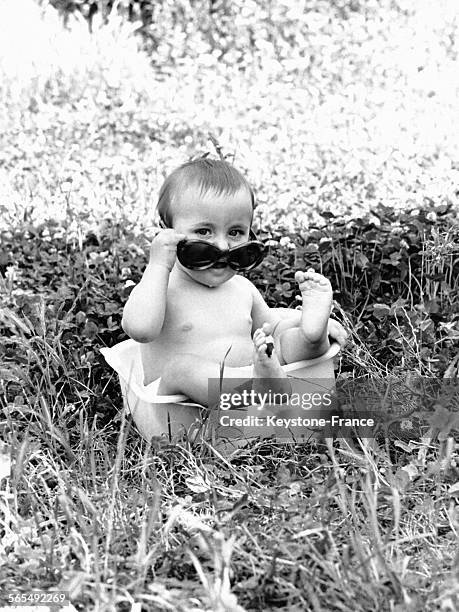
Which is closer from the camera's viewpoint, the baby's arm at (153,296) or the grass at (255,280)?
the grass at (255,280)

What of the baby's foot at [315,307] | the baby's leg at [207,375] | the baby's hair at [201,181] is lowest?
the baby's leg at [207,375]

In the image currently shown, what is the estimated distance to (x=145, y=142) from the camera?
19.6 ft

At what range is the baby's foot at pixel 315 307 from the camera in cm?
272

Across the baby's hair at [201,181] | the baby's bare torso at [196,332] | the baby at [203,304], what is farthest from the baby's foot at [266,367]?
the baby's hair at [201,181]

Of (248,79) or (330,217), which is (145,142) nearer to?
(248,79)

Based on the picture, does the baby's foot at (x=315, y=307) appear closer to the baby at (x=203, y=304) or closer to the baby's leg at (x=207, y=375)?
the baby at (x=203, y=304)

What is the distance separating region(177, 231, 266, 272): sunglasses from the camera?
272 cm

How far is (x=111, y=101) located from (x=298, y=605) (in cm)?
537

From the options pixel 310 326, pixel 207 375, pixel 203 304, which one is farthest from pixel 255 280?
pixel 207 375

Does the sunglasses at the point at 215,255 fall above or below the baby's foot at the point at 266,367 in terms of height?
above

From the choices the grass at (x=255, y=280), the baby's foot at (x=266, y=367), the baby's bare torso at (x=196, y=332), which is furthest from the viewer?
the baby's bare torso at (x=196, y=332)

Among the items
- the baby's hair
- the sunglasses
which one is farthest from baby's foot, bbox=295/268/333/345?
the baby's hair

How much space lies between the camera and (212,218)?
2.77m

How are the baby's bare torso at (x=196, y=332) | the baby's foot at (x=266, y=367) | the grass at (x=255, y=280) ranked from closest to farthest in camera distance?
the grass at (x=255, y=280) < the baby's foot at (x=266, y=367) < the baby's bare torso at (x=196, y=332)
